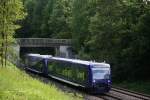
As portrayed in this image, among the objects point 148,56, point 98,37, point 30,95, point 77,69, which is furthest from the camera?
point 98,37

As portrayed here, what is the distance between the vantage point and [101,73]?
3089cm

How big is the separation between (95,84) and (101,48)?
61.0 feet

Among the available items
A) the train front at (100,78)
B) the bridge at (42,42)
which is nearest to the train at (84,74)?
the train front at (100,78)

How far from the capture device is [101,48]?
4847 cm

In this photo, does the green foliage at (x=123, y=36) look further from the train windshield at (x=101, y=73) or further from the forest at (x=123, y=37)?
the train windshield at (x=101, y=73)

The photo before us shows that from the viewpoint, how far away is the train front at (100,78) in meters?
30.2

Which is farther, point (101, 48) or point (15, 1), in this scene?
point (101, 48)

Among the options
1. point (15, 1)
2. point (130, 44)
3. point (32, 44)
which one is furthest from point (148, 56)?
point (32, 44)

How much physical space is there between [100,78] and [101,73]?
0.41m

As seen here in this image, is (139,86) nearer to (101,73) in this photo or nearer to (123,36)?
(101,73)

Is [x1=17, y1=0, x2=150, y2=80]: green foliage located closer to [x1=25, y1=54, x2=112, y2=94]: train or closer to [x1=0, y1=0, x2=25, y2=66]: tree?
[x1=25, y1=54, x2=112, y2=94]: train

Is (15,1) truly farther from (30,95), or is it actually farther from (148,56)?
(30,95)

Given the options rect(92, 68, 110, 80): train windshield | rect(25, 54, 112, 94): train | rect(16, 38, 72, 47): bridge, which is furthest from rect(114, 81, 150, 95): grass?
rect(16, 38, 72, 47): bridge

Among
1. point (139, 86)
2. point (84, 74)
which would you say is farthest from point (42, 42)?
point (84, 74)
